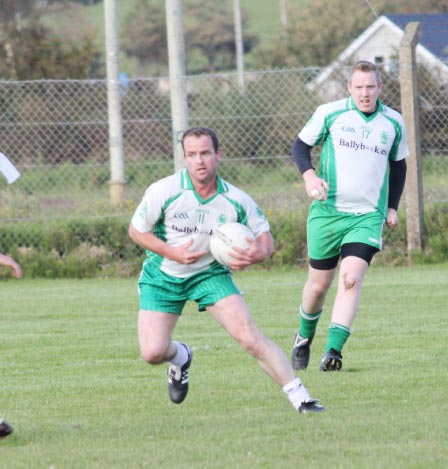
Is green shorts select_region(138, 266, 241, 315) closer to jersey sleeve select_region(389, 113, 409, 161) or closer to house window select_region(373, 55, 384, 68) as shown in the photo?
jersey sleeve select_region(389, 113, 409, 161)

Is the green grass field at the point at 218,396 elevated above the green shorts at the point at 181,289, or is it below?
below

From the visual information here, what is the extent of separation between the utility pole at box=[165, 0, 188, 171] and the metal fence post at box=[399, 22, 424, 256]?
2.66 metres

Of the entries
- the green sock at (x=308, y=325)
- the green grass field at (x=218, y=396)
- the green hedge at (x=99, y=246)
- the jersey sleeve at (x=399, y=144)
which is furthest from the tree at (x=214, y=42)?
the green sock at (x=308, y=325)

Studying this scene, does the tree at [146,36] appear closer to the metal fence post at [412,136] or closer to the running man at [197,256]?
the metal fence post at [412,136]

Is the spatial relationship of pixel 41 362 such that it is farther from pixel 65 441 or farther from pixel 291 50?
pixel 291 50

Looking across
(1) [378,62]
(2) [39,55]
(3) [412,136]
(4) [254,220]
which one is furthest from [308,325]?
(2) [39,55]

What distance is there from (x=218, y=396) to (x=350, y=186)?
1.92m

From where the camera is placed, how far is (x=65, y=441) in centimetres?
650

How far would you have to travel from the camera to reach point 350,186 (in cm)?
885

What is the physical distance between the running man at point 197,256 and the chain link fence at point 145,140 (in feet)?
27.6

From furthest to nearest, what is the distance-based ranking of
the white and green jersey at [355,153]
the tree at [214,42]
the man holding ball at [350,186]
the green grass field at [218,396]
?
1. the tree at [214,42]
2. the white and green jersey at [355,153]
3. the man holding ball at [350,186]
4. the green grass field at [218,396]

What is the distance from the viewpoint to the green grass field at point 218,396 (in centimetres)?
607

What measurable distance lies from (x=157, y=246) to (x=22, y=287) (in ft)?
26.6

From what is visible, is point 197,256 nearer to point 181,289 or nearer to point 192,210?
point 192,210
